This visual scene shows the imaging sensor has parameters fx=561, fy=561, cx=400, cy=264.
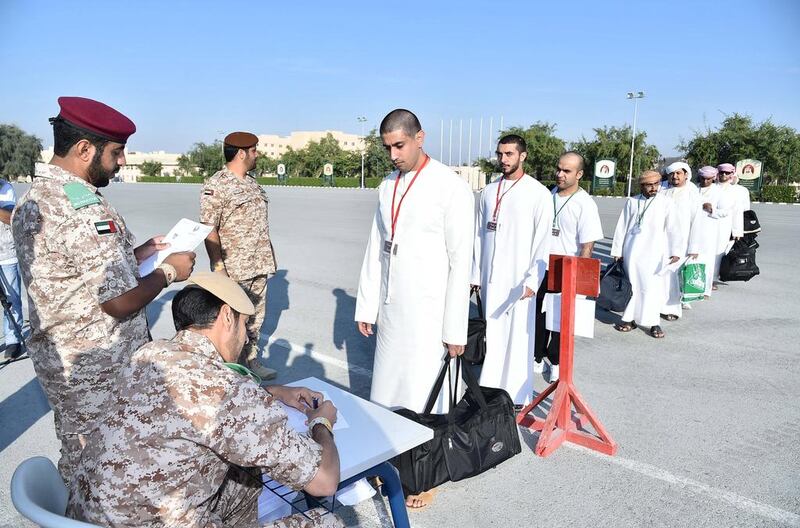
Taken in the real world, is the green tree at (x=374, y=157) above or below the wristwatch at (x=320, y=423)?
above

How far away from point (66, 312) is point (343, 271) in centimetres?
743

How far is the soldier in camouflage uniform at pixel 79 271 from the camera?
86.1 inches

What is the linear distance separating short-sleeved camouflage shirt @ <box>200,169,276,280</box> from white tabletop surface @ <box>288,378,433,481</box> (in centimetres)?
242

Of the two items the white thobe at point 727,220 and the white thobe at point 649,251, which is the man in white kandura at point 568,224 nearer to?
the white thobe at point 649,251

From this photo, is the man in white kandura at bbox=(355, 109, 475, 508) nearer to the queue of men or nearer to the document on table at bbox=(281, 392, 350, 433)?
the queue of men

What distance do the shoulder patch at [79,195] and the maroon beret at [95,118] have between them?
0.75 ft

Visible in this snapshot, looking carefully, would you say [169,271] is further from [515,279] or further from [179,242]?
[515,279]

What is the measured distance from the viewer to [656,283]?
20.4ft

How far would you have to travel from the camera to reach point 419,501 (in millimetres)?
3023

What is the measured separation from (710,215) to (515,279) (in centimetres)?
552

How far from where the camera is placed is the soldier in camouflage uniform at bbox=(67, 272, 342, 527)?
1.56 meters

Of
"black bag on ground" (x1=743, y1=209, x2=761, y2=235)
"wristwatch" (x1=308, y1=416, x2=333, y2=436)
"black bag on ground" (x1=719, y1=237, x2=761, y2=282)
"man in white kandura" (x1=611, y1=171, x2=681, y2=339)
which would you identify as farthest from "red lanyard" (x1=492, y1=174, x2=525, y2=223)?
"black bag on ground" (x1=743, y1=209, x2=761, y2=235)

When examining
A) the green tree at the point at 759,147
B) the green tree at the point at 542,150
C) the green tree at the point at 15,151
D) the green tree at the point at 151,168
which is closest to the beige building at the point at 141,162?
the green tree at the point at 151,168

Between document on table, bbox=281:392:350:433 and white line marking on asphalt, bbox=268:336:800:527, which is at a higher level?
document on table, bbox=281:392:350:433
